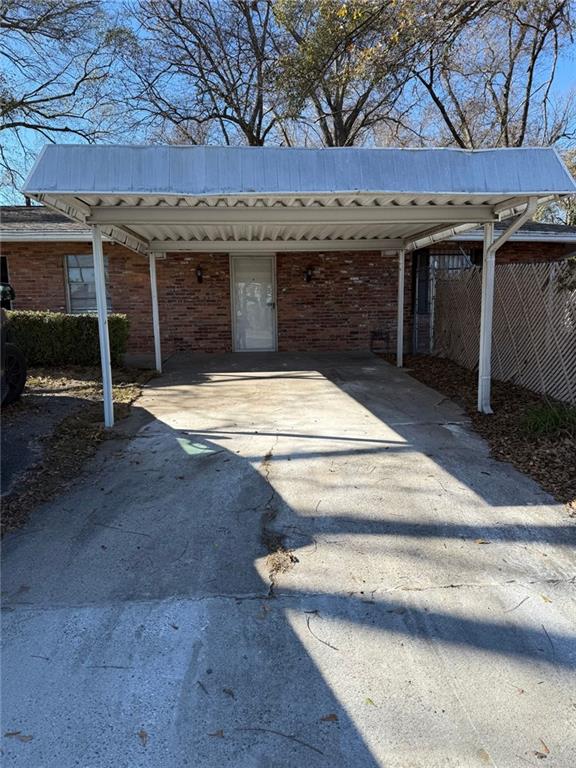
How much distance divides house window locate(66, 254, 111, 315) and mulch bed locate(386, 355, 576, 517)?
7882mm

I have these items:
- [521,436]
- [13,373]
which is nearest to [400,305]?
[521,436]

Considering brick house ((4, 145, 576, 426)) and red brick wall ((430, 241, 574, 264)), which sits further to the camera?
red brick wall ((430, 241, 574, 264))

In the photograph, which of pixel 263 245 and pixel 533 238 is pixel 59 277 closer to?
pixel 263 245

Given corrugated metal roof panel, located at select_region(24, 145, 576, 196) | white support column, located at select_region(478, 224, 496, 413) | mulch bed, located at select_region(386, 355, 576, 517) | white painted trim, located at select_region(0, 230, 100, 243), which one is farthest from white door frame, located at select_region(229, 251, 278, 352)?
corrugated metal roof panel, located at select_region(24, 145, 576, 196)

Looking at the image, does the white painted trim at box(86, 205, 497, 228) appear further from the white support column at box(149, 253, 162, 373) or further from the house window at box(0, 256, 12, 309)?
the house window at box(0, 256, 12, 309)

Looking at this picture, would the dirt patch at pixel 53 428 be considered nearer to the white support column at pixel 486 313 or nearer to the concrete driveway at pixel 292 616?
the concrete driveway at pixel 292 616

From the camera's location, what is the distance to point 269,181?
15.5 ft

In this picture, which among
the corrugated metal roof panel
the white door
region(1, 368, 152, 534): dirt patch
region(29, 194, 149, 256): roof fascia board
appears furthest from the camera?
the white door

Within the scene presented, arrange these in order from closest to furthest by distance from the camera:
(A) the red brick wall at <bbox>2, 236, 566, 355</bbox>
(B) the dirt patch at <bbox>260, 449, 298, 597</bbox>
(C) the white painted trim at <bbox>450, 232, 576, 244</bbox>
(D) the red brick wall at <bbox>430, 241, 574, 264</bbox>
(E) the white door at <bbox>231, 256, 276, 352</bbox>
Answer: (B) the dirt patch at <bbox>260, 449, 298, 597</bbox> < (C) the white painted trim at <bbox>450, 232, 576, 244</bbox> < (A) the red brick wall at <bbox>2, 236, 566, 355</bbox> < (E) the white door at <bbox>231, 256, 276, 352</bbox> < (D) the red brick wall at <bbox>430, 241, 574, 264</bbox>

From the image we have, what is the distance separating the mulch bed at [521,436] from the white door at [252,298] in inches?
188

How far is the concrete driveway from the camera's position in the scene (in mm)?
1891

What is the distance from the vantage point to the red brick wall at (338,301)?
11898 mm

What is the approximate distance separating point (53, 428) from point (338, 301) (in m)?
7.83

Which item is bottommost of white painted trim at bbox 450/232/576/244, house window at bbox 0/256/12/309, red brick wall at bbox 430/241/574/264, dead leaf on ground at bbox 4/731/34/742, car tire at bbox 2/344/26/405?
dead leaf on ground at bbox 4/731/34/742
